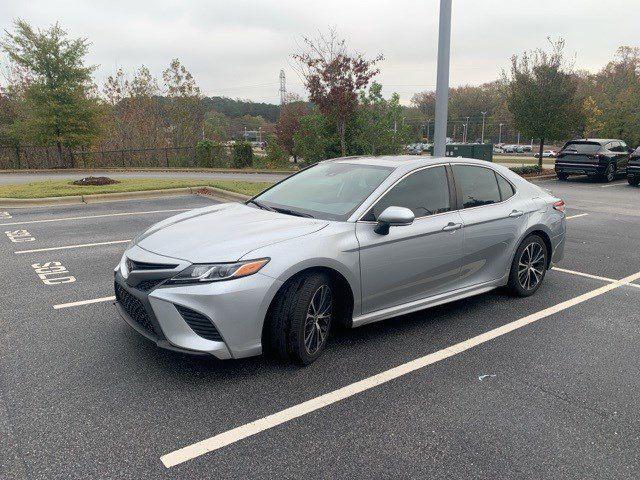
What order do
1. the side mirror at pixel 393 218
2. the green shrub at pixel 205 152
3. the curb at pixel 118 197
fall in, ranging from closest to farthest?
the side mirror at pixel 393 218, the curb at pixel 118 197, the green shrub at pixel 205 152

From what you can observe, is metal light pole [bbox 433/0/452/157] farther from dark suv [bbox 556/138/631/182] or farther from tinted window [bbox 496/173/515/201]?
dark suv [bbox 556/138/631/182]

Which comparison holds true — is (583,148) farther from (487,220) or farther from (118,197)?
(487,220)

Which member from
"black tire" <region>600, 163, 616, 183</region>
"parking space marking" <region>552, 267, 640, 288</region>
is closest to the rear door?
"parking space marking" <region>552, 267, 640, 288</region>

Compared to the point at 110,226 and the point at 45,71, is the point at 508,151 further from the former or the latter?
the point at 110,226

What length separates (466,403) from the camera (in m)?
3.34

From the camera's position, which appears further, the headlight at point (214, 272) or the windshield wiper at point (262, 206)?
the windshield wiper at point (262, 206)

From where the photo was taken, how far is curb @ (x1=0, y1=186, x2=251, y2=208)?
1217 cm

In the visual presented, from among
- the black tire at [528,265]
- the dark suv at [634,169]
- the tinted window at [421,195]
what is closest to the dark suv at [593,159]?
the dark suv at [634,169]

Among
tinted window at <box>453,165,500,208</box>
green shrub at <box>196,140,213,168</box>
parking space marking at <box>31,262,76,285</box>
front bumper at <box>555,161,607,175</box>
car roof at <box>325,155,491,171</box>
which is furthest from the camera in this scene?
green shrub at <box>196,140,213,168</box>

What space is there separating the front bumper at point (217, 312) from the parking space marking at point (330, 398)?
21.3 inches

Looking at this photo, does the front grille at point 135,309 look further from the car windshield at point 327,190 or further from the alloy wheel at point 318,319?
the car windshield at point 327,190

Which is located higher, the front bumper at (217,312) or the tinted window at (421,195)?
the tinted window at (421,195)

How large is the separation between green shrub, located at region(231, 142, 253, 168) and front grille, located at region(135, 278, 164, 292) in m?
30.0

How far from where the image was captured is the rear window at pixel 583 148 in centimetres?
1930
